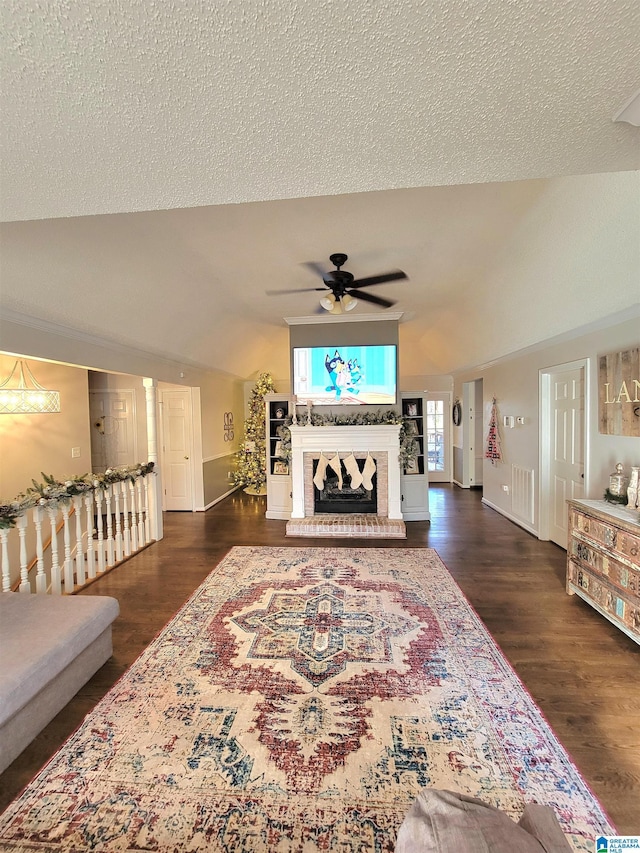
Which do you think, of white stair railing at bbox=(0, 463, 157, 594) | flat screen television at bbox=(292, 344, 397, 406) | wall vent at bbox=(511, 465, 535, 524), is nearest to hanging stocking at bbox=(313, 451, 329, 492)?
flat screen television at bbox=(292, 344, 397, 406)

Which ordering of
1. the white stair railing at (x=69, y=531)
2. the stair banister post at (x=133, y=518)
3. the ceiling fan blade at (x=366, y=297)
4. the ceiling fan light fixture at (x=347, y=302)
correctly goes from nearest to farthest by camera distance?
the white stair railing at (x=69, y=531) → the ceiling fan light fixture at (x=347, y=302) → the ceiling fan blade at (x=366, y=297) → the stair banister post at (x=133, y=518)

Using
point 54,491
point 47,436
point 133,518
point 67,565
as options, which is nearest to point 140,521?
point 133,518

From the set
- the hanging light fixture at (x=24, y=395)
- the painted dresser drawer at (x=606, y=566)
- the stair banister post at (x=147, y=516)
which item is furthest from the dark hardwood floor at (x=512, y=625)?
the hanging light fixture at (x=24, y=395)

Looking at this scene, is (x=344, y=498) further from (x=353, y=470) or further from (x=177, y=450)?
(x=177, y=450)

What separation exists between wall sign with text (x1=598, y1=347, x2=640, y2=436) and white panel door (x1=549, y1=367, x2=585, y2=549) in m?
0.44

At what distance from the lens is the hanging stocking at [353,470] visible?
5.28m

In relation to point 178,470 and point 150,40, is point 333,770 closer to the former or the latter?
point 150,40

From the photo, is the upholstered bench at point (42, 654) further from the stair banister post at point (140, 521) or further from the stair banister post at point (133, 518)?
the stair banister post at point (140, 521)

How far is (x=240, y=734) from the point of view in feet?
6.02

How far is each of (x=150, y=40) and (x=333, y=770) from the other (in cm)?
257

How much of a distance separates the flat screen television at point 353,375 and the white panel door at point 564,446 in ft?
6.47

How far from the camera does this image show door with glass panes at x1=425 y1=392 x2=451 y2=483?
318 inches

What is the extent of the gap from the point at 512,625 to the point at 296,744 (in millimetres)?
1827

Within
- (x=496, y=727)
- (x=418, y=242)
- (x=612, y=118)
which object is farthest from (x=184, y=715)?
(x=418, y=242)
